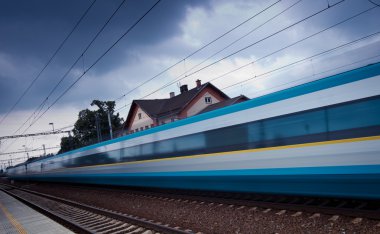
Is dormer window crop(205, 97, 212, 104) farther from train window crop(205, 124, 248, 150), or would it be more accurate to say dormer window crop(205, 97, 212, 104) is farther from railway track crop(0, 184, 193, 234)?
train window crop(205, 124, 248, 150)

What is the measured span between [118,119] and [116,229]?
66.7 m

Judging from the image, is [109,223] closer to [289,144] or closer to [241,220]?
[241,220]

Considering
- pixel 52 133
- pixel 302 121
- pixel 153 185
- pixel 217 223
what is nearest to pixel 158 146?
pixel 153 185

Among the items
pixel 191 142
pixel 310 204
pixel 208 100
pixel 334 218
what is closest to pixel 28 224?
pixel 191 142

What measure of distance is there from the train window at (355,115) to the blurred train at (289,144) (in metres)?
0.02

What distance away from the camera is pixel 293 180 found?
734cm

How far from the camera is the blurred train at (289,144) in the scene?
240 inches

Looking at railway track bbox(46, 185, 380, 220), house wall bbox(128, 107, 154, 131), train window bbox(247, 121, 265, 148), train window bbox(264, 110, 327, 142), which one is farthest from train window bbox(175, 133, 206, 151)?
house wall bbox(128, 107, 154, 131)

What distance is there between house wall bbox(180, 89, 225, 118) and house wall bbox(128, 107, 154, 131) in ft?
19.1

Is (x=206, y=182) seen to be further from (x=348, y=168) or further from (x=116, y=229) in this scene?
(x=348, y=168)

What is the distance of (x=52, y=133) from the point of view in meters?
40.2

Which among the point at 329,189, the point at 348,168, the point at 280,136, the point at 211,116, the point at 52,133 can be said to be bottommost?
the point at 329,189

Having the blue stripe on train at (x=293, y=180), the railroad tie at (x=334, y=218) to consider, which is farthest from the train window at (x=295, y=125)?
the railroad tie at (x=334, y=218)

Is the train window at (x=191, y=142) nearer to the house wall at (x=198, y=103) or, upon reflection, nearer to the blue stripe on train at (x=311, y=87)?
the blue stripe on train at (x=311, y=87)
